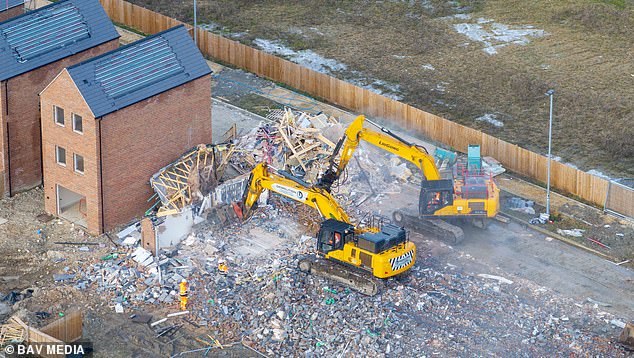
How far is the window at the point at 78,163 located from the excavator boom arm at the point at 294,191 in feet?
27.2

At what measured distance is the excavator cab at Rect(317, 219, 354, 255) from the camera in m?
53.0

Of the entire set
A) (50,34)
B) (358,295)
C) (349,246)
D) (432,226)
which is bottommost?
(358,295)

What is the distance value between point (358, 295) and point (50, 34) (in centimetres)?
2229

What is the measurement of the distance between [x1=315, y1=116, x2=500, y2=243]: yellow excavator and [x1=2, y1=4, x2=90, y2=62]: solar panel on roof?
1559 cm

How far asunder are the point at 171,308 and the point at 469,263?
1411cm

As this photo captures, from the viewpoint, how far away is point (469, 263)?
56.4 m

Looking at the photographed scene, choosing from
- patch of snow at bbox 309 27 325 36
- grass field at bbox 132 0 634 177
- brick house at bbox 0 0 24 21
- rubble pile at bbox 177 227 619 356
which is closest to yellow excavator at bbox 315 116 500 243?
rubble pile at bbox 177 227 619 356

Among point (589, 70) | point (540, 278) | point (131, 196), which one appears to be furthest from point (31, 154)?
point (589, 70)

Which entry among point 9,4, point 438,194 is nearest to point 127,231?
point 438,194

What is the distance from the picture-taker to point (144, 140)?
59062mm

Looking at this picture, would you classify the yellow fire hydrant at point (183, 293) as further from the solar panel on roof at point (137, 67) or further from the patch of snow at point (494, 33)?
the patch of snow at point (494, 33)

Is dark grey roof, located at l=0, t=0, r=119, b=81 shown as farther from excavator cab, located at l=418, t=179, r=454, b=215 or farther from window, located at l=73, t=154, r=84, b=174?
excavator cab, located at l=418, t=179, r=454, b=215

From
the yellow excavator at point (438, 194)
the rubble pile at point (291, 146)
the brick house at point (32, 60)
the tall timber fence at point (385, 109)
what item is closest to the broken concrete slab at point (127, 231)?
the rubble pile at point (291, 146)

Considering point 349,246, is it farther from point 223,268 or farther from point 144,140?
point 144,140
